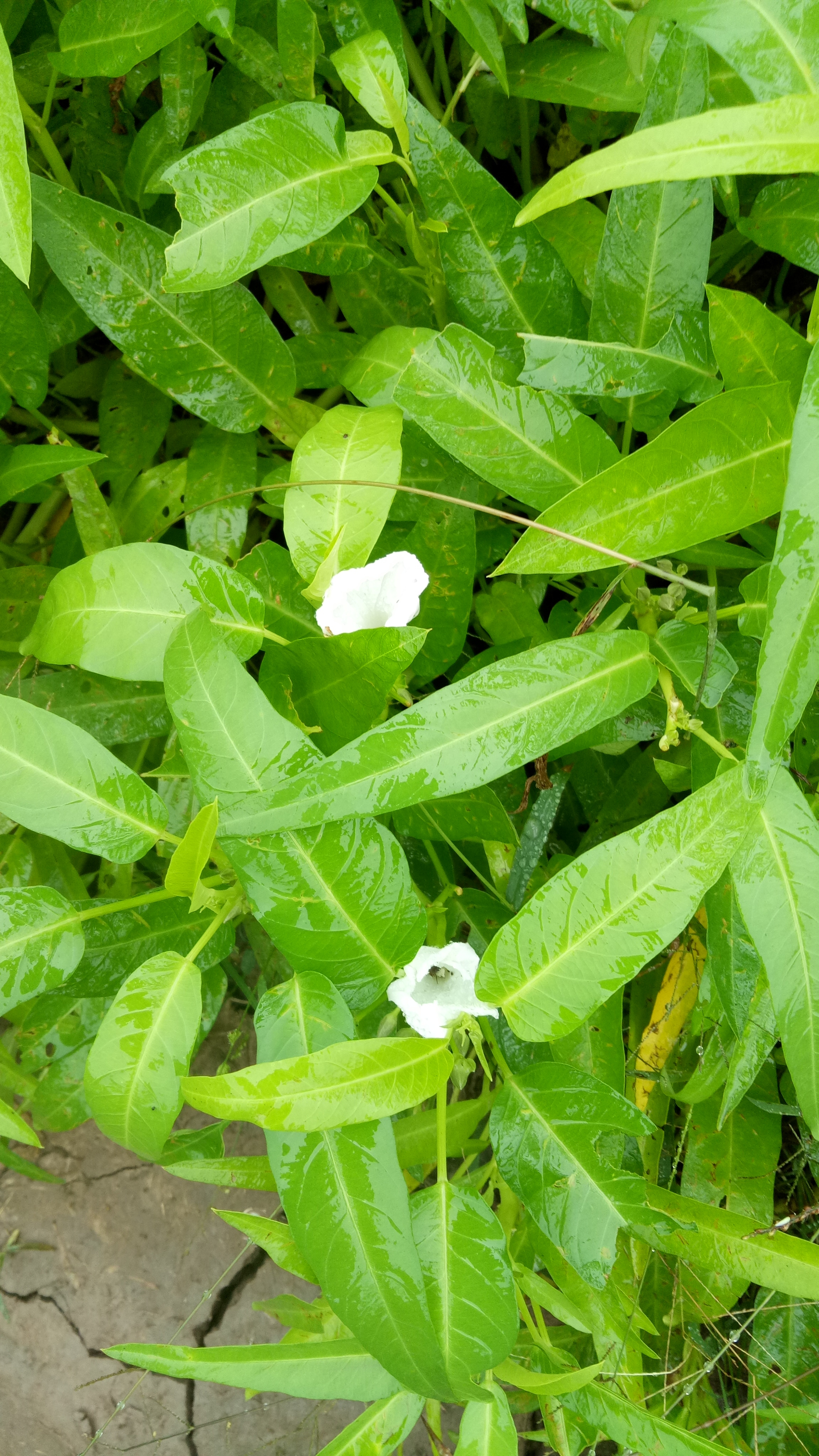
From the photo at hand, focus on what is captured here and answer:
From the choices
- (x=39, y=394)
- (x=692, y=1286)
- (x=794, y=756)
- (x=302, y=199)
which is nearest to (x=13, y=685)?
(x=39, y=394)

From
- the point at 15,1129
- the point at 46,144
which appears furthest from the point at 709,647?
the point at 46,144

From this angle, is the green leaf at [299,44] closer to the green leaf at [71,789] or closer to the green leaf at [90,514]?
the green leaf at [90,514]

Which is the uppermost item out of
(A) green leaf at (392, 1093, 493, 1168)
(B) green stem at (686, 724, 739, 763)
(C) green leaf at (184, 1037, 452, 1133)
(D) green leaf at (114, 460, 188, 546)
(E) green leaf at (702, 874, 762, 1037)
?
(D) green leaf at (114, 460, 188, 546)

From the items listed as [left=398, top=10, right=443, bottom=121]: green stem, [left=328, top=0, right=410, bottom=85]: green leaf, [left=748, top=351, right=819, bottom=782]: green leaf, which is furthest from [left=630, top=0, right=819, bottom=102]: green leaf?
[left=398, top=10, right=443, bottom=121]: green stem

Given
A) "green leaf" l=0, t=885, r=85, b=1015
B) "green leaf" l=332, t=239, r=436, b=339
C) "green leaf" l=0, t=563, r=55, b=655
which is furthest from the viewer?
"green leaf" l=0, t=563, r=55, b=655

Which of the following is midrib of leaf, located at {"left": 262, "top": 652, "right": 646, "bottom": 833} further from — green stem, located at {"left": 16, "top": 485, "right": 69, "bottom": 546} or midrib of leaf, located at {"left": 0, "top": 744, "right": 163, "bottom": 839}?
green stem, located at {"left": 16, "top": 485, "right": 69, "bottom": 546}

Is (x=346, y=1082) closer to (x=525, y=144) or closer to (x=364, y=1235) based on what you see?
(x=364, y=1235)
